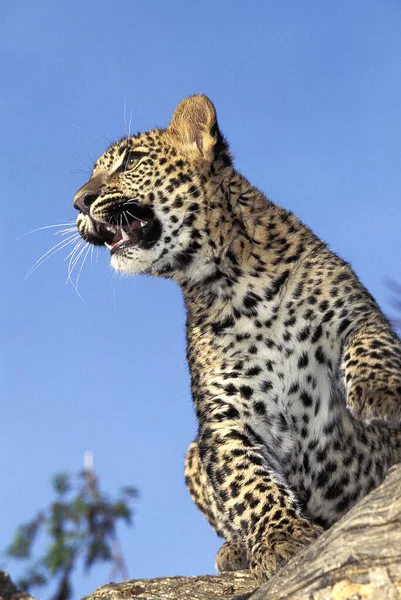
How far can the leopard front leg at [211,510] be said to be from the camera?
29.8 feet

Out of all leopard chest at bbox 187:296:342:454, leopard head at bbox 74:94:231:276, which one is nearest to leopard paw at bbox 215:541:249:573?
leopard chest at bbox 187:296:342:454

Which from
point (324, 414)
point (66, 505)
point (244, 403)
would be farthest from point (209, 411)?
point (66, 505)

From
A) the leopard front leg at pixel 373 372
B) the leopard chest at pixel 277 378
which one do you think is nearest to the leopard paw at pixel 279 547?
the leopard front leg at pixel 373 372

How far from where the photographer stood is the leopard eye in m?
9.72

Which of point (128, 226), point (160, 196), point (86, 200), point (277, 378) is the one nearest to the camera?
point (277, 378)

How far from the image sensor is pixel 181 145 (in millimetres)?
9523

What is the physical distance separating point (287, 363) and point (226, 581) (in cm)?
197

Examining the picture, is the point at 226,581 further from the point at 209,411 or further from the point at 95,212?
the point at 95,212

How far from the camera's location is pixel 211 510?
9.70m

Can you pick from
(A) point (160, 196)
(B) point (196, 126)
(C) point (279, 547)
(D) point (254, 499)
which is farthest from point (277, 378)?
(B) point (196, 126)

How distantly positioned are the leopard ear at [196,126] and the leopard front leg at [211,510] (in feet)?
9.71

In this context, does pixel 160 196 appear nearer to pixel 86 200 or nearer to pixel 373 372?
pixel 86 200

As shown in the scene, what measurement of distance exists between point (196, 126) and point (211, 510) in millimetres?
3898

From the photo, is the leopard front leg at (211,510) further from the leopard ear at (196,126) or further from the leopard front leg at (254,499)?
the leopard ear at (196,126)
